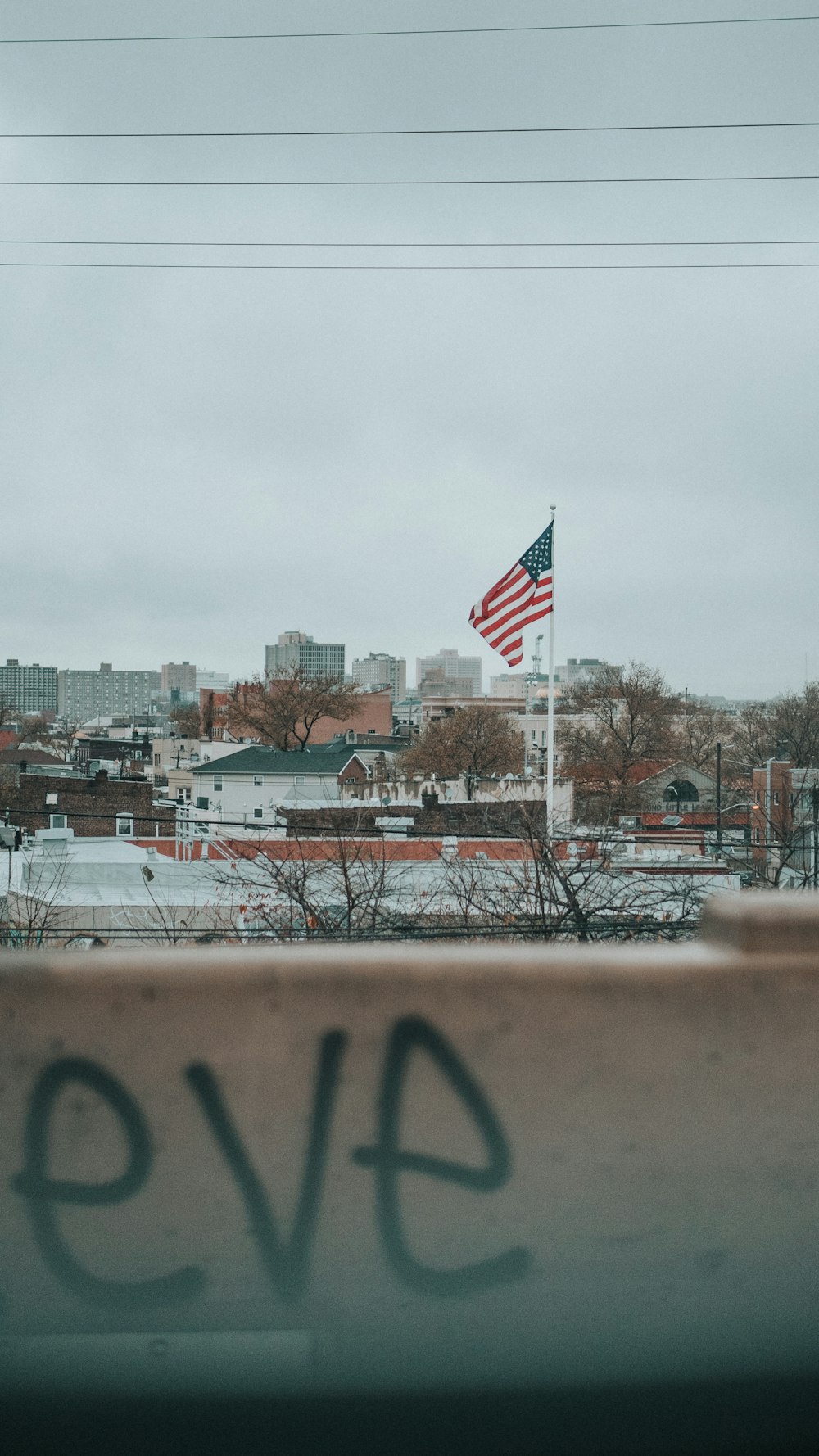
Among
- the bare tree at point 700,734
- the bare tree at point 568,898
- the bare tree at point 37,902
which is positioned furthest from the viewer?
the bare tree at point 700,734

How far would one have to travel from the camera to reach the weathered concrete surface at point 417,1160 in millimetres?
2887

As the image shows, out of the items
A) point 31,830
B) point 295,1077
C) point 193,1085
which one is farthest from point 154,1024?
point 31,830

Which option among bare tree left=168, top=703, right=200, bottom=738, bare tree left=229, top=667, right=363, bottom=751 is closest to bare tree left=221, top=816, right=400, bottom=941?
bare tree left=229, top=667, right=363, bottom=751

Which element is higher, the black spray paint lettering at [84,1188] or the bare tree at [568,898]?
the black spray paint lettering at [84,1188]

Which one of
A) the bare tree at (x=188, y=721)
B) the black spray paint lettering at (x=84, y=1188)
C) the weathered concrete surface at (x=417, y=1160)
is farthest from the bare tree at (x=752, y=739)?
the black spray paint lettering at (x=84, y=1188)

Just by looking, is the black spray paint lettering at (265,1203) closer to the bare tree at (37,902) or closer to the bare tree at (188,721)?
the bare tree at (37,902)

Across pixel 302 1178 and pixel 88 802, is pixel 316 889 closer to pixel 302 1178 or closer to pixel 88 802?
pixel 302 1178

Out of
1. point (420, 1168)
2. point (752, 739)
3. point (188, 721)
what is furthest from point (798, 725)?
point (420, 1168)

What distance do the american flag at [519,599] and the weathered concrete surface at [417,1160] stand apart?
1789 cm

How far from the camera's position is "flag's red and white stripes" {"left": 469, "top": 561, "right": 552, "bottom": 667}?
20.9 metres

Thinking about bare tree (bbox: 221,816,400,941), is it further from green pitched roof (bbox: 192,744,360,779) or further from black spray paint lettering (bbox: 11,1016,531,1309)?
green pitched roof (bbox: 192,744,360,779)

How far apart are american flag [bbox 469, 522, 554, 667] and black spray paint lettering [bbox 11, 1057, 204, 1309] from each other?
1810cm

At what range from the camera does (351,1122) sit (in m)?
2.94

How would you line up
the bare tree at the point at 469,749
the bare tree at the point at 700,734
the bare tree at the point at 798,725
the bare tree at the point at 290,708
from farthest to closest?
the bare tree at the point at 290,708 → the bare tree at the point at 700,734 → the bare tree at the point at 469,749 → the bare tree at the point at 798,725
